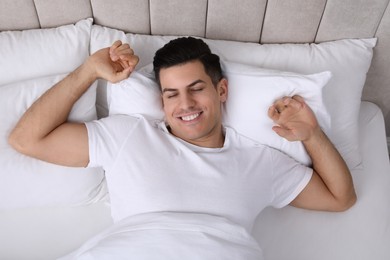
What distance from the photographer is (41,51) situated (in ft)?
4.21

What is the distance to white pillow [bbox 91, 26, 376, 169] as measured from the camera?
138 cm

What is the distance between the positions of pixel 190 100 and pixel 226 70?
223 mm

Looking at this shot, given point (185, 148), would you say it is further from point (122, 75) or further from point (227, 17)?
point (227, 17)

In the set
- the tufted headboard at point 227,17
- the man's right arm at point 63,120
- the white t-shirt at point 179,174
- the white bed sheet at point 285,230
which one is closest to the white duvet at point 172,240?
the white t-shirt at point 179,174

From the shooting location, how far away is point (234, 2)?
133 cm

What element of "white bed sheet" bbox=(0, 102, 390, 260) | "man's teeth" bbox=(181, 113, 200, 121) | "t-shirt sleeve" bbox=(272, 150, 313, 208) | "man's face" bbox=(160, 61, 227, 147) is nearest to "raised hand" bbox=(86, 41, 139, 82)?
"man's face" bbox=(160, 61, 227, 147)

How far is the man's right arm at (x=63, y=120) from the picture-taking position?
3.73 ft

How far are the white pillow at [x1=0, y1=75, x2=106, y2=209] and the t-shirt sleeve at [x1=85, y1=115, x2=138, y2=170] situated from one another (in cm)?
10

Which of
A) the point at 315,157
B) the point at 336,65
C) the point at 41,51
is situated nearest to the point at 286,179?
the point at 315,157

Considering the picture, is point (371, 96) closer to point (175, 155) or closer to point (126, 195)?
point (175, 155)

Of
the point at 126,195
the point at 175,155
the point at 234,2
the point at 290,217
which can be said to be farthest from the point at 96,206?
the point at 234,2

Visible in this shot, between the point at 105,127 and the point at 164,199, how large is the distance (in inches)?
12.1

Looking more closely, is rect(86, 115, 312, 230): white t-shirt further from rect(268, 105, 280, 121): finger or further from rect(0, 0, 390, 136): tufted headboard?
rect(0, 0, 390, 136): tufted headboard

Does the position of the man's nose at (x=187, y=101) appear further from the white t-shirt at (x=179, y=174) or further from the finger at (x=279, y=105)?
the finger at (x=279, y=105)
